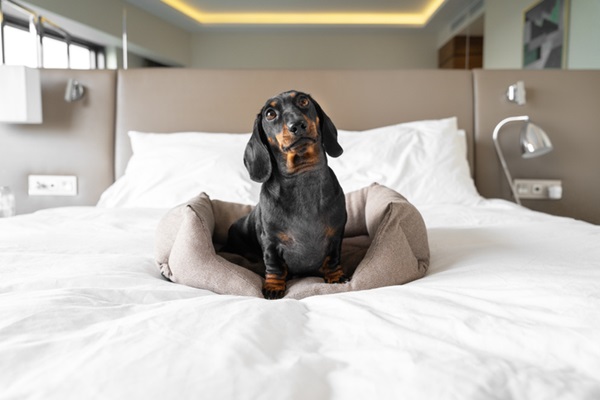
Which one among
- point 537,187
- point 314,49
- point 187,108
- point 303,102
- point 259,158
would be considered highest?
point 314,49

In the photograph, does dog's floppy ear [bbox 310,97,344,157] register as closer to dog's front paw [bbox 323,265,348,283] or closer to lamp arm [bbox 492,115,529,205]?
dog's front paw [bbox 323,265,348,283]

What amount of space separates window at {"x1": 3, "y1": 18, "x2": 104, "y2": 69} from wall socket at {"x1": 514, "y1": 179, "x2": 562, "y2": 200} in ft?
12.4

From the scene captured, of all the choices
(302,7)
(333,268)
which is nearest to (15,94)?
(333,268)

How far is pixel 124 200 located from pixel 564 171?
211cm

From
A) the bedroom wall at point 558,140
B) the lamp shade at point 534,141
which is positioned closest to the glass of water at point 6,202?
the bedroom wall at point 558,140

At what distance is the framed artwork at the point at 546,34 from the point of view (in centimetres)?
321

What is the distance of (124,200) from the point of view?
6.65 ft

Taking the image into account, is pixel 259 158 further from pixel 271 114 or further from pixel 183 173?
pixel 183 173

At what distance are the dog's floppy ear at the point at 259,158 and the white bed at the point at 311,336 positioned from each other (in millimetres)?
239

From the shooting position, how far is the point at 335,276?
93cm

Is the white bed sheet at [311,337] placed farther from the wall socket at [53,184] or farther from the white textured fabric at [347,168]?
the wall socket at [53,184]

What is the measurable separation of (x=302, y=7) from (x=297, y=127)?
6.06m

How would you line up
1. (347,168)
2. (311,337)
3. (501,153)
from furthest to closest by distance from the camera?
1. (501,153)
2. (347,168)
3. (311,337)

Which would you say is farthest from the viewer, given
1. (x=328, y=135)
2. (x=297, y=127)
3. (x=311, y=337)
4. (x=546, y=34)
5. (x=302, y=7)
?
(x=302, y=7)
